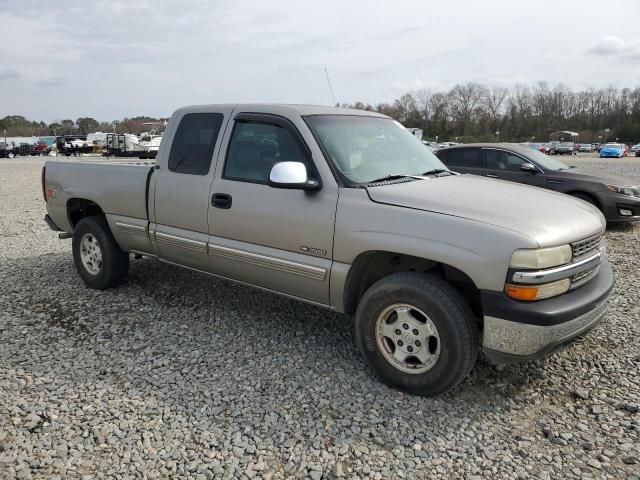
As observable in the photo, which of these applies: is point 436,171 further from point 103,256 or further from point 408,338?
point 103,256

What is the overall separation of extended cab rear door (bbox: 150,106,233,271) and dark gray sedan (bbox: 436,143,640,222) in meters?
5.26

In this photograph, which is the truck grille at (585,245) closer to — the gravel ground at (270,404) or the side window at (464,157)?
the gravel ground at (270,404)

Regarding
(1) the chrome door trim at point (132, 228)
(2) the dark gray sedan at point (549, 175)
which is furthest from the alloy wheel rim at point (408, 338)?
(2) the dark gray sedan at point (549, 175)

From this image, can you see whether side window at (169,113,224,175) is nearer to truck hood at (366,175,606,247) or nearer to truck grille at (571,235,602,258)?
truck hood at (366,175,606,247)

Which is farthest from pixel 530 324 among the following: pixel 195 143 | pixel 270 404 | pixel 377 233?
pixel 195 143

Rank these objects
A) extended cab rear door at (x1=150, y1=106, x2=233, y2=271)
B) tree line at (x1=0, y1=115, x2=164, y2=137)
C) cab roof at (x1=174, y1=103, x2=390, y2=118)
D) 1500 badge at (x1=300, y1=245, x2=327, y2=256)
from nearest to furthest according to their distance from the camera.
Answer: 1500 badge at (x1=300, y1=245, x2=327, y2=256)
cab roof at (x1=174, y1=103, x2=390, y2=118)
extended cab rear door at (x1=150, y1=106, x2=233, y2=271)
tree line at (x1=0, y1=115, x2=164, y2=137)

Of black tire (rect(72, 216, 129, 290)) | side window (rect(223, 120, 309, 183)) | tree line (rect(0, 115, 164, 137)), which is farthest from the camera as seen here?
tree line (rect(0, 115, 164, 137))

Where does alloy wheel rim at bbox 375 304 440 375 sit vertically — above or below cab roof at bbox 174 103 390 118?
below

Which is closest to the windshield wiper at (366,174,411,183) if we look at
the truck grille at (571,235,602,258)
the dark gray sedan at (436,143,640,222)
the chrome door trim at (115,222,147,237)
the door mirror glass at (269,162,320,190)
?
the door mirror glass at (269,162,320,190)

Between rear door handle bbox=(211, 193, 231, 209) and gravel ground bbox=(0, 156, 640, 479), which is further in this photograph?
rear door handle bbox=(211, 193, 231, 209)

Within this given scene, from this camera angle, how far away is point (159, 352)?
4008mm

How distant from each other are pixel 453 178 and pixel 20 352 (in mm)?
3683

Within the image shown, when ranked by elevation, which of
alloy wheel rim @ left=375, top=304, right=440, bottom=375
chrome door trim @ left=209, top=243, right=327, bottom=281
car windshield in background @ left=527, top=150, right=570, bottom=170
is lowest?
alloy wheel rim @ left=375, top=304, right=440, bottom=375

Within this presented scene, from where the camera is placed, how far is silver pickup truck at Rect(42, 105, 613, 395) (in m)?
2.96
